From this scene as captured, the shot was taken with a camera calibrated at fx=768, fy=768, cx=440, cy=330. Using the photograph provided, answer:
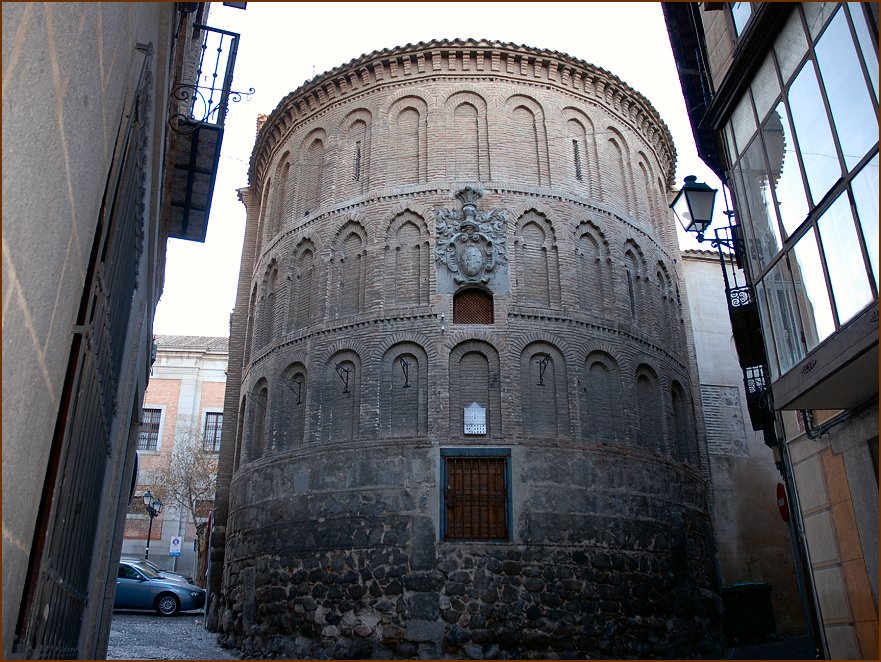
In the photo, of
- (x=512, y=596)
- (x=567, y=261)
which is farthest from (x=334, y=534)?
(x=567, y=261)

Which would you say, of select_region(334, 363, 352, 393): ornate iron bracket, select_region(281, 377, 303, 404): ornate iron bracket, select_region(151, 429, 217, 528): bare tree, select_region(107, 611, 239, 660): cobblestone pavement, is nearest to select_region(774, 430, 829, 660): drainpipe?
select_region(334, 363, 352, 393): ornate iron bracket

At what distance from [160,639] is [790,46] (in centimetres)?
1422

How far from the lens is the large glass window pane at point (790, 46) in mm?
7660

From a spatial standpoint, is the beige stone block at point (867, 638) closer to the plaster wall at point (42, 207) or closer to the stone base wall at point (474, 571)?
the stone base wall at point (474, 571)

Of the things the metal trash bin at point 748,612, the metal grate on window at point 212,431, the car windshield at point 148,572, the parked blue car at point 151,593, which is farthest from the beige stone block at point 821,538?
the metal grate on window at point 212,431

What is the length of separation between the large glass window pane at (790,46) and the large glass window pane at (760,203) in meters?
0.88

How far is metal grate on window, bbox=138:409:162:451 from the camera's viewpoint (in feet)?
110

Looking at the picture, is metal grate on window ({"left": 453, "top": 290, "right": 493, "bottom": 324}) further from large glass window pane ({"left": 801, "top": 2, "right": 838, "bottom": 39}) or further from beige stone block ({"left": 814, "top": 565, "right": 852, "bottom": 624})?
large glass window pane ({"left": 801, "top": 2, "right": 838, "bottom": 39})

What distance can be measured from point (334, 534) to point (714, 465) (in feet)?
33.8

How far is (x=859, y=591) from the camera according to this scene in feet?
24.2

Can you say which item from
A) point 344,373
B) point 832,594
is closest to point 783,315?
point 832,594

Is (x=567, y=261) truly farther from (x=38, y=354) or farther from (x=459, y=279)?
(x=38, y=354)

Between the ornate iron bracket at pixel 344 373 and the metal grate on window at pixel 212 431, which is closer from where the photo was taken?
the ornate iron bracket at pixel 344 373

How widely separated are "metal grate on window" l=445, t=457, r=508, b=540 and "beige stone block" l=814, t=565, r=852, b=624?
6671mm
